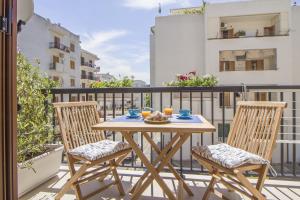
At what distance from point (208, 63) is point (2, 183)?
14246mm

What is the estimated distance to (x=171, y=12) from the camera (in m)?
16.9

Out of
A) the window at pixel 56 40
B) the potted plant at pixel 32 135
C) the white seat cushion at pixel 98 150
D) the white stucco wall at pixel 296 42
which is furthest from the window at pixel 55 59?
the white seat cushion at pixel 98 150

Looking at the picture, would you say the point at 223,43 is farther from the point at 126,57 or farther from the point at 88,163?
the point at 88,163

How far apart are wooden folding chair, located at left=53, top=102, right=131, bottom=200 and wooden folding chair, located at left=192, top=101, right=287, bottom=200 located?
75cm

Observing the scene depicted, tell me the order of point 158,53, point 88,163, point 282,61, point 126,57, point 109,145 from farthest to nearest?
point 126,57
point 158,53
point 282,61
point 109,145
point 88,163

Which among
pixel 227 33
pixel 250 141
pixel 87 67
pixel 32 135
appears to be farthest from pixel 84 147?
pixel 87 67

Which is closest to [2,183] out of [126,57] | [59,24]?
[126,57]

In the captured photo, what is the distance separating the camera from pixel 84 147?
89.0 inches

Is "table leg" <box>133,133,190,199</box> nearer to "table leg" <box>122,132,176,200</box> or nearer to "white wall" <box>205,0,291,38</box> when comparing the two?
"table leg" <box>122,132,176,200</box>

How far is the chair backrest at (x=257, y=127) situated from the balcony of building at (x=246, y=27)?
42.6ft

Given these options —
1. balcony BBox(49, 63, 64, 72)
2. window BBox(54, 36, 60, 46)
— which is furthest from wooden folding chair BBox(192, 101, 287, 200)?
window BBox(54, 36, 60, 46)

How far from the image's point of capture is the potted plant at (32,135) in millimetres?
2365

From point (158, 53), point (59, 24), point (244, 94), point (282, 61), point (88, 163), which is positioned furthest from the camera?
point (59, 24)

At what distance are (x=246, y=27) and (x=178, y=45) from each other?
406 centimetres
